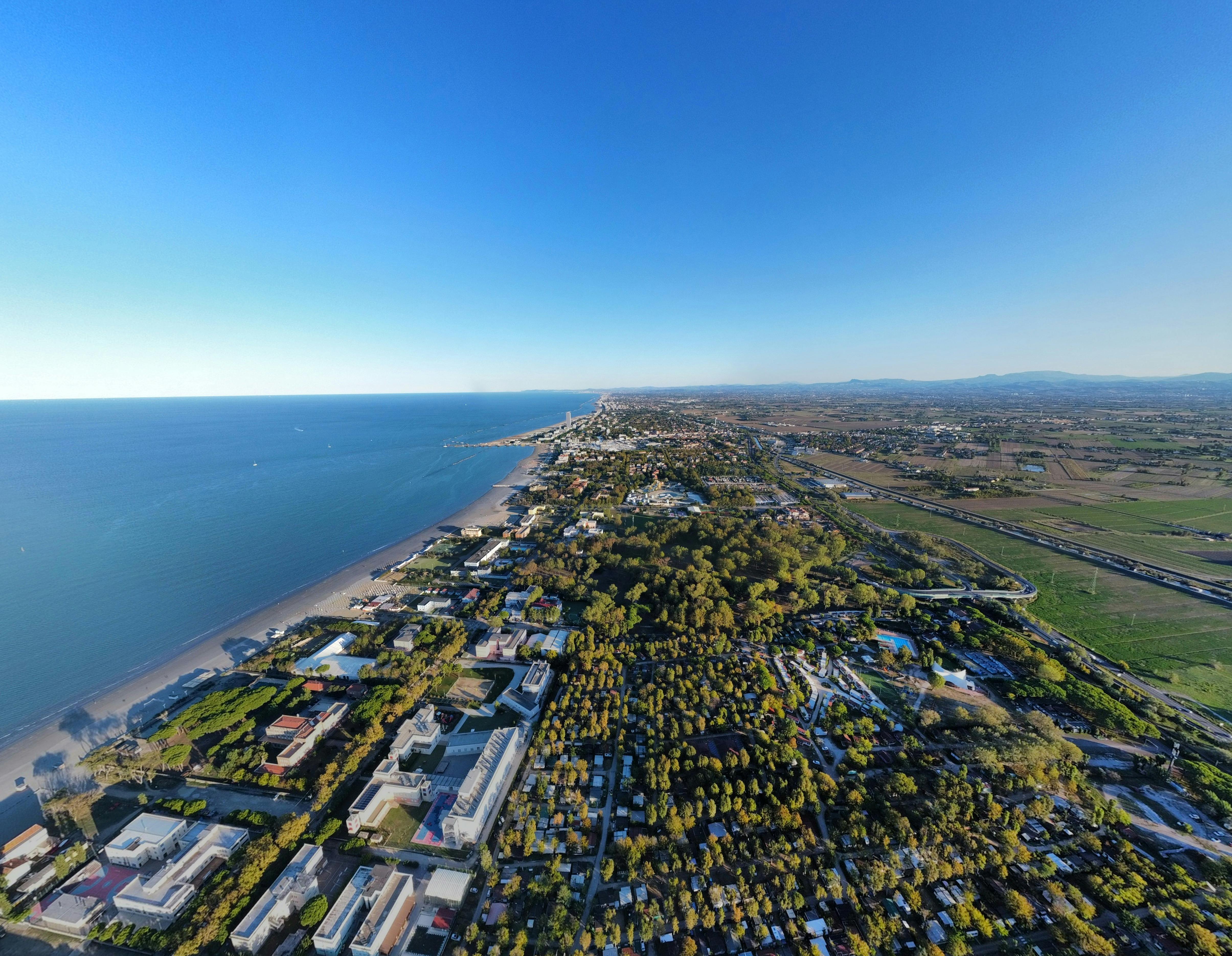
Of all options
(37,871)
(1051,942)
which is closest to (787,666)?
(1051,942)

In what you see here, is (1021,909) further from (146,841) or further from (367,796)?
(146,841)

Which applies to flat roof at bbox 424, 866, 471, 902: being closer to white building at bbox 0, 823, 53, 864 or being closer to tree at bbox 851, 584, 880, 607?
white building at bbox 0, 823, 53, 864

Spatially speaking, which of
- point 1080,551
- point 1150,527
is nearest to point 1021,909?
point 1080,551

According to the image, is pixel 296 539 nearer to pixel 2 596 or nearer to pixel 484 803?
pixel 2 596

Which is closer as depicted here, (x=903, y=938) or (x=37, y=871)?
(x=903, y=938)

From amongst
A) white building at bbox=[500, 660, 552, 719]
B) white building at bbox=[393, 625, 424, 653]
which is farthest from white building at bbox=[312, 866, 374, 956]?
white building at bbox=[393, 625, 424, 653]

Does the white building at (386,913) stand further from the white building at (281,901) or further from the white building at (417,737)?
the white building at (417,737)

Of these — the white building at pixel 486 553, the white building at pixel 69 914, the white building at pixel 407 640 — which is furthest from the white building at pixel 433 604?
the white building at pixel 69 914
